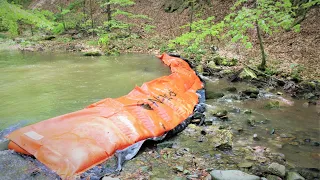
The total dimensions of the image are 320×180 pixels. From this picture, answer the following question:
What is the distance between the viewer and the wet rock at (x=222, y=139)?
12.8 feet

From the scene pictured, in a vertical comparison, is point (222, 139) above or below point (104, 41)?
below

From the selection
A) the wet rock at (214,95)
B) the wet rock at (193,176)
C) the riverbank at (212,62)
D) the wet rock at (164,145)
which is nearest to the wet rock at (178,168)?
the wet rock at (193,176)

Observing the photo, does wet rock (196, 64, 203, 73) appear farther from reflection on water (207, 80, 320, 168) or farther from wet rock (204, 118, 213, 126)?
wet rock (204, 118, 213, 126)

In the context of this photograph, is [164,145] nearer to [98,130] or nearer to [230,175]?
[98,130]

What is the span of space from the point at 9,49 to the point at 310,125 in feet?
46.7

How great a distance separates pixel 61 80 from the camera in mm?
7555

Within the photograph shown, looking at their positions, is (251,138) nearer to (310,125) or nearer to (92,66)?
(310,125)

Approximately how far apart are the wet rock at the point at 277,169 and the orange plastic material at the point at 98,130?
1681mm

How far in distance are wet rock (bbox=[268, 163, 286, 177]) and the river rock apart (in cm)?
36

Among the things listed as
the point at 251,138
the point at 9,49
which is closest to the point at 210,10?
the point at 9,49

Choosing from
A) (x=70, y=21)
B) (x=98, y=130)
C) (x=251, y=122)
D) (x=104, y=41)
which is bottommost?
(x=251, y=122)

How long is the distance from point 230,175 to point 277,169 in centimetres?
67

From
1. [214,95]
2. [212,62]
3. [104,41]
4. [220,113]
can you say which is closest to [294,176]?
[220,113]

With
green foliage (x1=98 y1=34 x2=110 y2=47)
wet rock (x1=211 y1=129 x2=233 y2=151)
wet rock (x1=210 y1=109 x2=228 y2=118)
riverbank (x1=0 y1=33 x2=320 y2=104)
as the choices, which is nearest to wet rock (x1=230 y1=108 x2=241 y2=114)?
wet rock (x1=210 y1=109 x2=228 y2=118)
